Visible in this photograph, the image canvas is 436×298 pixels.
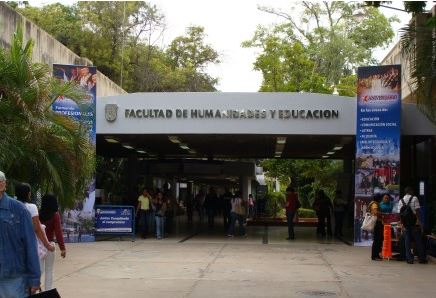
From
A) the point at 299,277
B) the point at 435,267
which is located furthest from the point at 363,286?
the point at 435,267

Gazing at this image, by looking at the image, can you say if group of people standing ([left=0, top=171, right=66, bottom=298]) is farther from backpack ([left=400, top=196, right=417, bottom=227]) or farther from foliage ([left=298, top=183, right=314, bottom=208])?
foliage ([left=298, top=183, right=314, bottom=208])

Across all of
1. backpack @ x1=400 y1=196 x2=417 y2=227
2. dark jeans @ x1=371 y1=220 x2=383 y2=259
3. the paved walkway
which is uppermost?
backpack @ x1=400 y1=196 x2=417 y2=227

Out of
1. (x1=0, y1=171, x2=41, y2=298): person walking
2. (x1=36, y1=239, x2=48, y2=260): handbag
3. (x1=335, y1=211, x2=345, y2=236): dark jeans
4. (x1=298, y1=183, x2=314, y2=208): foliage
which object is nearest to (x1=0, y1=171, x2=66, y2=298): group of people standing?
(x1=0, y1=171, x2=41, y2=298): person walking

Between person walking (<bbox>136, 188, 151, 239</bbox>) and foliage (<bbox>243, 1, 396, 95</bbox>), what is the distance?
18076 mm

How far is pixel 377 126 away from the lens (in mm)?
18344

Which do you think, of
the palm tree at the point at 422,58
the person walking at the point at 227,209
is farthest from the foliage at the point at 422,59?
the person walking at the point at 227,209

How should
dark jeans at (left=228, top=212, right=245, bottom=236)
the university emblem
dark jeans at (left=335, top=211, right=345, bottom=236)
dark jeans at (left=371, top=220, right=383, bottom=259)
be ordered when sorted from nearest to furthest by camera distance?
dark jeans at (left=371, top=220, right=383, bottom=259) < the university emblem < dark jeans at (left=228, top=212, right=245, bottom=236) < dark jeans at (left=335, top=211, right=345, bottom=236)

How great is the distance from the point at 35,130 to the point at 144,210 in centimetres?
804

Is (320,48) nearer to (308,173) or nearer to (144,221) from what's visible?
(308,173)

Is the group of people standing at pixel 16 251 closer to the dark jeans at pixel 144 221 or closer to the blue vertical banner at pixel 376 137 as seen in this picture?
the blue vertical banner at pixel 376 137

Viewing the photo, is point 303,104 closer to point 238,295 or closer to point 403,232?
point 403,232

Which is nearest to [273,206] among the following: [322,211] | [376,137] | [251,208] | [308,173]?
[308,173]

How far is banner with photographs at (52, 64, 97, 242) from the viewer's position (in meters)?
18.5

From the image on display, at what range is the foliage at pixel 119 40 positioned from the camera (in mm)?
41906
